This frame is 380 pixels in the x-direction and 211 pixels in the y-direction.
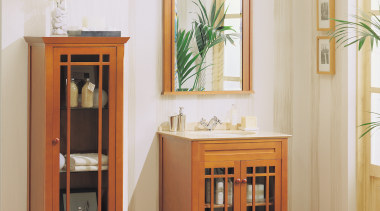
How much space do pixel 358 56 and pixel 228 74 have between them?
37.9 inches

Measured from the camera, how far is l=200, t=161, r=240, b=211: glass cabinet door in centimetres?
359

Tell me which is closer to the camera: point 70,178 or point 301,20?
point 70,178

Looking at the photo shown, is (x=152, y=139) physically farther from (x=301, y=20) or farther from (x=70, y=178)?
(x=301, y=20)

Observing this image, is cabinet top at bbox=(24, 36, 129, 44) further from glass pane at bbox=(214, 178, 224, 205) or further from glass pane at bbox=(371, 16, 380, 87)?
glass pane at bbox=(371, 16, 380, 87)

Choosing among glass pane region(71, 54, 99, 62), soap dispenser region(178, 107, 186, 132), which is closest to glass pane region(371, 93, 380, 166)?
soap dispenser region(178, 107, 186, 132)

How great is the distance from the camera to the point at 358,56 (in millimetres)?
3938

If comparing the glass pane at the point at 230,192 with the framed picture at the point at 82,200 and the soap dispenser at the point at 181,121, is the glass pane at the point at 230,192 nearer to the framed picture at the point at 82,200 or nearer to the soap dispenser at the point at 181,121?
the soap dispenser at the point at 181,121

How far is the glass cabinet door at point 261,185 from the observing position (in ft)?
A: 12.1

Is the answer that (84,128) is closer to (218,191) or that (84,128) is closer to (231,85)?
(218,191)

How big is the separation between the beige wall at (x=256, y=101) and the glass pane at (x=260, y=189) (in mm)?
653

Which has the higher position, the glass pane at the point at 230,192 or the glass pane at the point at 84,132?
the glass pane at the point at 84,132

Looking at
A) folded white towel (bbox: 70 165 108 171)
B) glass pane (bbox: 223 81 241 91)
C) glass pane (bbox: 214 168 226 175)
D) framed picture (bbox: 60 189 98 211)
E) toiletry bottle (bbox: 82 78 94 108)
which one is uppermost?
glass pane (bbox: 223 81 241 91)

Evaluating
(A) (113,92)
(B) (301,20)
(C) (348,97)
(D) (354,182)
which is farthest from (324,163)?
(A) (113,92)

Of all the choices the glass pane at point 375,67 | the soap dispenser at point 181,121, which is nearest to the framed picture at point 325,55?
the glass pane at point 375,67
